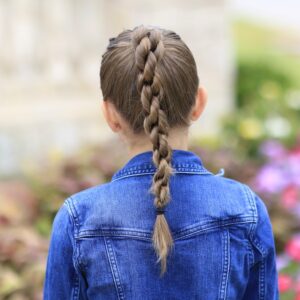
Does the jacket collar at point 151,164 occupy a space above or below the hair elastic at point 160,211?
above

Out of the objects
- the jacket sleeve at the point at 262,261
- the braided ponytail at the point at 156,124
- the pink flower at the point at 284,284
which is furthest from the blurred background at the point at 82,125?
the braided ponytail at the point at 156,124

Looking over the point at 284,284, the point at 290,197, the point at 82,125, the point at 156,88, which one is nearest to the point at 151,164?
the point at 156,88

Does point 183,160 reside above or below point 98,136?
above

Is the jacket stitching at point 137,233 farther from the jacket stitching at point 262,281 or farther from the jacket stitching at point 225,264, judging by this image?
the jacket stitching at point 262,281

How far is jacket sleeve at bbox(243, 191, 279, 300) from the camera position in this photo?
7.43 feet

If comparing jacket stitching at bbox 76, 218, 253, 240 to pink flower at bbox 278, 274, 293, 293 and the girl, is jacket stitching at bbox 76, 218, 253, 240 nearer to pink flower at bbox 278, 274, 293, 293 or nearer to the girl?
the girl

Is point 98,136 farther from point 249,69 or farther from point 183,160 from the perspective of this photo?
point 183,160

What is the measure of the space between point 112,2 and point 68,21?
1.89ft

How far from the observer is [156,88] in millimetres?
2051

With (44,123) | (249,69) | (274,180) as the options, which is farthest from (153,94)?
(249,69)

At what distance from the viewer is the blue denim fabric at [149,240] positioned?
2.16 m

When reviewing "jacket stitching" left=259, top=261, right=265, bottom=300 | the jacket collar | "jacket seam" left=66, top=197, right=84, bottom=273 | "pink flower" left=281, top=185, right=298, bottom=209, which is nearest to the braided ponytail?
the jacket collar

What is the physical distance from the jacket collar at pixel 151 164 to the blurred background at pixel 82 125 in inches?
64.1

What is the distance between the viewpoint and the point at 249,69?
477 inches
